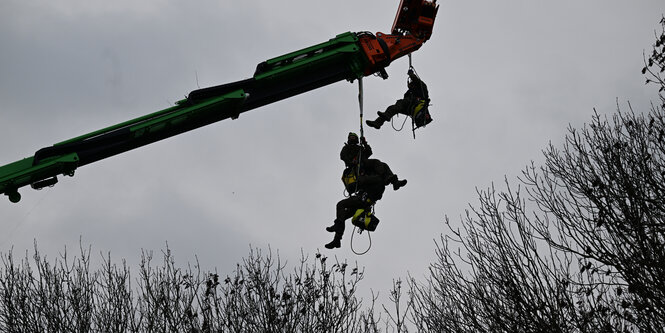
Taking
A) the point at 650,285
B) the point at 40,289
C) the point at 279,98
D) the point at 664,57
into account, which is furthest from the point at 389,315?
the point at 40,289

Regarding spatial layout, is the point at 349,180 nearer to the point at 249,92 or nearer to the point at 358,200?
the point at 358,200

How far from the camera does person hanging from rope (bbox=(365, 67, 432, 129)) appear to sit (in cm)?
852

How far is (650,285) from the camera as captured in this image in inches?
332

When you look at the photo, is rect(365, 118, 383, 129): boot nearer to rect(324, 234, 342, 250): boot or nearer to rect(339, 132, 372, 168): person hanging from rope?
rect(339, 132, 372, 168): person hanging from rope

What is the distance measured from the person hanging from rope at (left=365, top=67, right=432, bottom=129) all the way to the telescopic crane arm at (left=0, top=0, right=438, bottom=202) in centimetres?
50

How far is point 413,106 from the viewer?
8688mm

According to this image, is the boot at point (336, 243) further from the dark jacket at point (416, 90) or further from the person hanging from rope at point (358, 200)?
the dark jacket at point (416, 90)

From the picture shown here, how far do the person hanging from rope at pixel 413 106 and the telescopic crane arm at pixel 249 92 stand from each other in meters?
0.50

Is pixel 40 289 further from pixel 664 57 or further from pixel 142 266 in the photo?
pixel 664 57

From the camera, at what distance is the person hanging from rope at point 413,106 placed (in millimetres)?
8516

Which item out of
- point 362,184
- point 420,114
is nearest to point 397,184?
point 362,184

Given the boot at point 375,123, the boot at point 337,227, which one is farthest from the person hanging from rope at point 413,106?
the boot at point 337,227

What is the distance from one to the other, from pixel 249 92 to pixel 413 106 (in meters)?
2.48

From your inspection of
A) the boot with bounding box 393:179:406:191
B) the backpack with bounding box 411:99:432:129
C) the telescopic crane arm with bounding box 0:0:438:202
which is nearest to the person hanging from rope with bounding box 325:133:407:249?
the boot with bounding box 393:179:406:191
